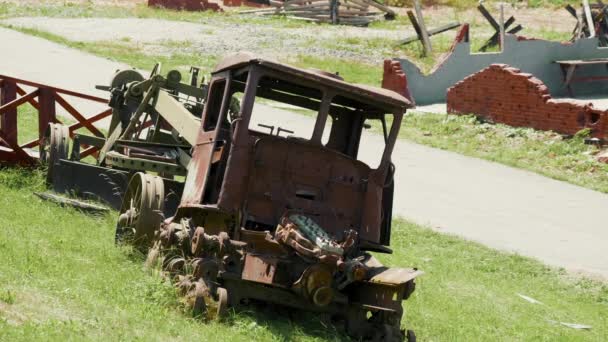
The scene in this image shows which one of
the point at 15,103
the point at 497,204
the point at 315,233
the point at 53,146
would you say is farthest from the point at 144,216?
the point at 497,204

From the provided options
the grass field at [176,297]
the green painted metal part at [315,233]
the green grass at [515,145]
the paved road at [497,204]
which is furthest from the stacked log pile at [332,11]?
the green painted metal part at [315,233]

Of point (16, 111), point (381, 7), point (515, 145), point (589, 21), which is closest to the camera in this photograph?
point (16, 111)

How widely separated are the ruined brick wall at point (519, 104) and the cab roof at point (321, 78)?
13.5 meters

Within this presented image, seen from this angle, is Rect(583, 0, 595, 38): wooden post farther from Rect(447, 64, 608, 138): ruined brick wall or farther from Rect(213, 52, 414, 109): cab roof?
Rect(213, 52, 414, 109): cab roof

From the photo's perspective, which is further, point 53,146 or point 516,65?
point 516,65

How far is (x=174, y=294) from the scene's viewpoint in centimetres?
873

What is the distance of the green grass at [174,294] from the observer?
25.2 ft

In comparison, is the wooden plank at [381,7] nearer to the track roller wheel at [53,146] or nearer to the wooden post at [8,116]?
the wooden post at [8,116]

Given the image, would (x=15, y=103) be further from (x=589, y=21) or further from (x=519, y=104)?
(x=589, y=21)

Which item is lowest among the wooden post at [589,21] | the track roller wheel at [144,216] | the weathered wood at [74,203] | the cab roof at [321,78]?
the weathered wood at [74,203]

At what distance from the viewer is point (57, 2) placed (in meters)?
44.7

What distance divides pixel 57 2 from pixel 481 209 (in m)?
30.6

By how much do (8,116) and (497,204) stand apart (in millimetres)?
7911

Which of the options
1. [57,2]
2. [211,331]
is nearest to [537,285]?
[211,331]
